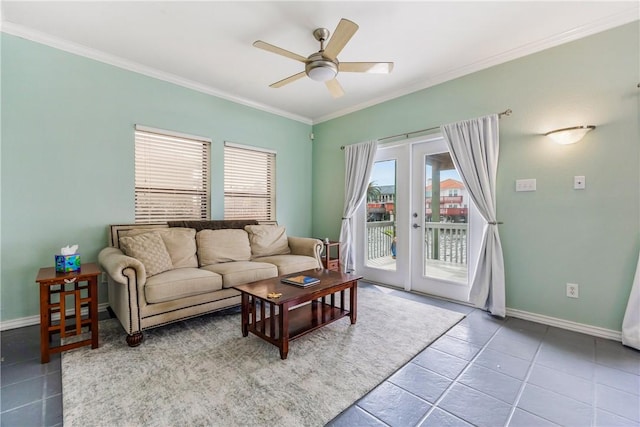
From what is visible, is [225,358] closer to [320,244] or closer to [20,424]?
[20,424]

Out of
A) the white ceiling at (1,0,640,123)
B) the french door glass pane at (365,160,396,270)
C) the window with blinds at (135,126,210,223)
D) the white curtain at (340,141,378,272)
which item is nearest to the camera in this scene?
the white ceiling at (1,0,640,123)

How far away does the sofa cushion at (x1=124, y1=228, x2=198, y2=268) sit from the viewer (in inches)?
114

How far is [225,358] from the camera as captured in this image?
204 centimetres

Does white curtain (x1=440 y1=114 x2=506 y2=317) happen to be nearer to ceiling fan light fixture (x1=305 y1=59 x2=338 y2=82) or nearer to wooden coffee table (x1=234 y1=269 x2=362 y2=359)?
wooden coffee table (x1=234 y1=269 x2=362 y2=359)

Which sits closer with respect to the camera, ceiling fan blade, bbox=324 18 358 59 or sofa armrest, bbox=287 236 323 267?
ceiling fan blade, bbox=324 18 358 59

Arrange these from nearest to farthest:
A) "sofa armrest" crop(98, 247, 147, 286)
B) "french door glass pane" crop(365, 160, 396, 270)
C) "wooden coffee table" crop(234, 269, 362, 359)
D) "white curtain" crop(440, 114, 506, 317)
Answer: "wooden coffee table" crop(234, 269, 362, 359), "sofa armrest" crop(98, 247, 147, 286), "white curtain" crop(440, 114, 506, 317), "french door glass pane" crop(365, 160, 396, 270)

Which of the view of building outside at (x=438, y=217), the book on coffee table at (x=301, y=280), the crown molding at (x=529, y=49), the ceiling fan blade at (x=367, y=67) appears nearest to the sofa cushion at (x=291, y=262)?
the book on coffee table at (x=301, y=280)

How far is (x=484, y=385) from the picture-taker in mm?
1759

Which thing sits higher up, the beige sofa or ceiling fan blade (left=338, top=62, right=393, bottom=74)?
ceiling fan blade (left=338, top=62, right=393, bottom=74)

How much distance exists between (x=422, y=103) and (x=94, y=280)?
3.99m

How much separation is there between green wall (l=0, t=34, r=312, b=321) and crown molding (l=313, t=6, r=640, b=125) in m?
2.98

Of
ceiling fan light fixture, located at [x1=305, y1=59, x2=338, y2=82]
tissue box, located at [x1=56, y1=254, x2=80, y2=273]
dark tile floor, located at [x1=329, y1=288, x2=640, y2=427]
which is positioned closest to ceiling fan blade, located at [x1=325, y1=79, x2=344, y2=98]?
ceiling fan light fixture, located at [x1=305, y1=59, x2=338, y2=82]

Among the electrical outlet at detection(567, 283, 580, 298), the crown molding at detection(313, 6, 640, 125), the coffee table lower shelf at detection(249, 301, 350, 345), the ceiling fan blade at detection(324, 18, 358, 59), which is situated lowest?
the coffee table lower shelf at detection(249, 301, 350, 345)

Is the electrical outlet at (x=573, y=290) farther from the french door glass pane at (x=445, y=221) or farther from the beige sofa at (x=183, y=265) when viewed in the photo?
the beige sofa at (x=183, y=265)
